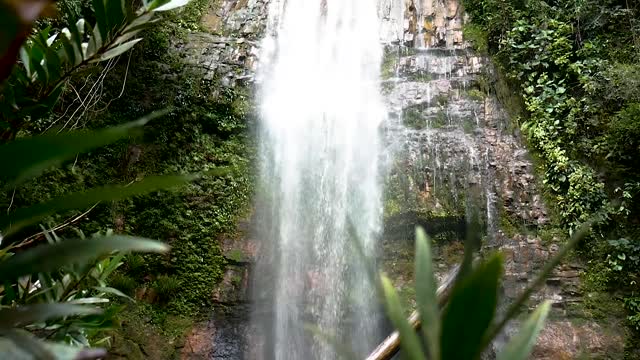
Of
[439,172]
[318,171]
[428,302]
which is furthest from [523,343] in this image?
[318,171]

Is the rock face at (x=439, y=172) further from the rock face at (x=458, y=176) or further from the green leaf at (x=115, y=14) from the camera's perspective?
the green leaf at (x=115, y=14)

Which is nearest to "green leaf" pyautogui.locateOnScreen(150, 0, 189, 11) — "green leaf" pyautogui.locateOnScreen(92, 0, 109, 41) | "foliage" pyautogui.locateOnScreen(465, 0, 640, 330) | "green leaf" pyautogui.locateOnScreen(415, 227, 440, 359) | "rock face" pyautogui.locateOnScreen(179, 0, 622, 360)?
"green leaf" pyautogui.locateOnScreen(92, 0, 109, 41)

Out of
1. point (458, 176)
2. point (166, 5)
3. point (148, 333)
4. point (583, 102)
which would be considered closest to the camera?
point (166, 5)

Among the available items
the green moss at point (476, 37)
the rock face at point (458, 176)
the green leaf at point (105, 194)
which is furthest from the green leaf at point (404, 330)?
the green moss at point (476, 37)

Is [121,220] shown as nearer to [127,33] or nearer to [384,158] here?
[384,158]

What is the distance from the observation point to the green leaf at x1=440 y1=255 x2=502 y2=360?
0.57 metres

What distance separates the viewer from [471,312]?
58cm

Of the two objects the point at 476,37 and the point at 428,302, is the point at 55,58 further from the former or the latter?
the point at 476,37

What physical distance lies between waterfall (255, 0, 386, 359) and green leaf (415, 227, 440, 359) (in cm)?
513

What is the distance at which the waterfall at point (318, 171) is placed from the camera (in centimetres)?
593

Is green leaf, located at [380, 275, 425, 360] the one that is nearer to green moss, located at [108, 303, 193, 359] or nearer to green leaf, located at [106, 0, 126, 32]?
green leaf, located at [106, 0, 126, 32]

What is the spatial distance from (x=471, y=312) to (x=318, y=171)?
6163mm

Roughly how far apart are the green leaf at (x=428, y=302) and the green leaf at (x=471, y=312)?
2 cm

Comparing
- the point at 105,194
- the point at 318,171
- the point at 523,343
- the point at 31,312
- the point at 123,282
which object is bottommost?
the point at 123,282
